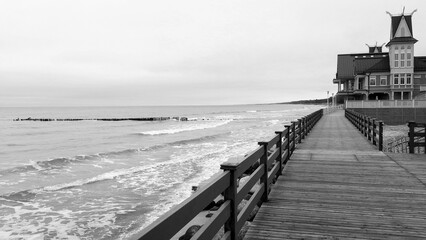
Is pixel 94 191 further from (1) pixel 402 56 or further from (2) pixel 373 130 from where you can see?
(1) pixel 402 56

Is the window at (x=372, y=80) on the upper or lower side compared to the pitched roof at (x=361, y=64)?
lower

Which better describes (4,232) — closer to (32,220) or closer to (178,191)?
(32,220)

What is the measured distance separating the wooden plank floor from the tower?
43.3 m

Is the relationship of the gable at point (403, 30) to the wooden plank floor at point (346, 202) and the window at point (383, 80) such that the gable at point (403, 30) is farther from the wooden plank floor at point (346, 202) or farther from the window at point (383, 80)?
the wooden plank floor at point (346, 202)

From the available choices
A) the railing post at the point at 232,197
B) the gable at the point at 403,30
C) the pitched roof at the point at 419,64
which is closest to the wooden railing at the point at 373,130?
the railing post at the point at 232,197

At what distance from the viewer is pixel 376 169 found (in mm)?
8828

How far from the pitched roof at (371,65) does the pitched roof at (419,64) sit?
12.4 feet

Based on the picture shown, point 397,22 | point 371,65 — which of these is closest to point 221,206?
point 397,22

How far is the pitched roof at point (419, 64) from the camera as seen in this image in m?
47.7

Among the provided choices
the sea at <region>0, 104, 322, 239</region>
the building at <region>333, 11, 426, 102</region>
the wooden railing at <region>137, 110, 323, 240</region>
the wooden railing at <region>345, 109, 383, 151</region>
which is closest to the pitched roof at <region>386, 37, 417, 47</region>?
the building at <region>333, 11, 426, 102</region>

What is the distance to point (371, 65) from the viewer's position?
52.4 meters

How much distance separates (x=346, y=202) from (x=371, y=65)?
5282 centimetres

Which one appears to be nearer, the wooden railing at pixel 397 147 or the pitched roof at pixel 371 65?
the wooden railing at pixel 397 147

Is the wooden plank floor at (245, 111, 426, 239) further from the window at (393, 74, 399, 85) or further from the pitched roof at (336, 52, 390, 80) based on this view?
the pitched roof at (336, 52, 390, 80)
